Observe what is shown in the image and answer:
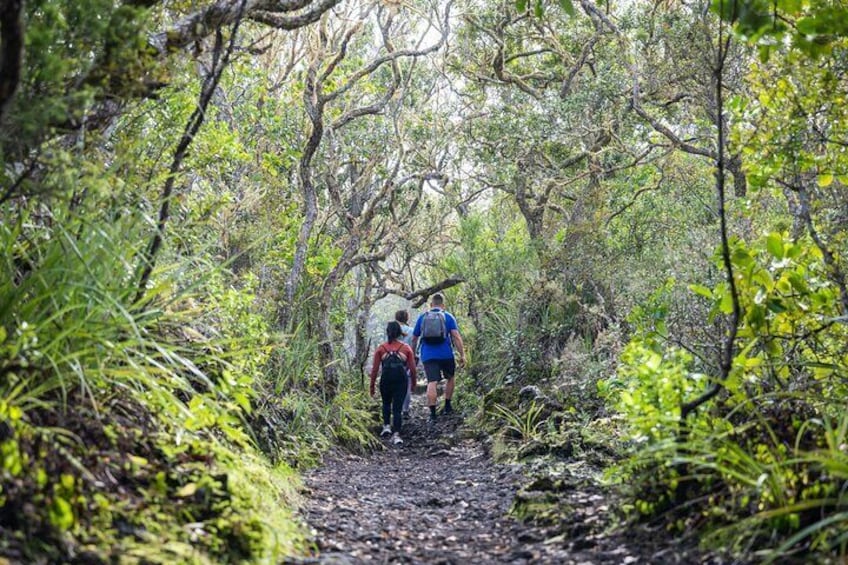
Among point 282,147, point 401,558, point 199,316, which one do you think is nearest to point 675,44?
point 282,147

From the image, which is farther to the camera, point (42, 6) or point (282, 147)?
point (282, 147)

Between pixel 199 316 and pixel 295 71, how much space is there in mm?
8670

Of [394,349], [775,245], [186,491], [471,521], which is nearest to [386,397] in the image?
[394,349]

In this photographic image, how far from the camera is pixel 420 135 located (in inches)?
655

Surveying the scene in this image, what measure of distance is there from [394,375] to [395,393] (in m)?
0.28

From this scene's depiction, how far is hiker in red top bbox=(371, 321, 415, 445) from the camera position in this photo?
1036cm

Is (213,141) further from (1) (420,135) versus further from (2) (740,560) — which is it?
(1) (420,135)

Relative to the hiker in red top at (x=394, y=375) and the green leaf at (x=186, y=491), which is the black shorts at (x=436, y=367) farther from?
the green leaf at (x=186, y=491)

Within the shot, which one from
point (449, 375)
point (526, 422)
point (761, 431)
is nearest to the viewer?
point (761, 431)

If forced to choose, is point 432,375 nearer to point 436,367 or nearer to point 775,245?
point 436,367

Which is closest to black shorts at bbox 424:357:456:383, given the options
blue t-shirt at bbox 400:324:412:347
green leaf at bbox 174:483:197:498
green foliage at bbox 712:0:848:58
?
blue t-shirt at bbox 400:324:412:347

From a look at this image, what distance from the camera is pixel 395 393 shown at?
34.3 ft

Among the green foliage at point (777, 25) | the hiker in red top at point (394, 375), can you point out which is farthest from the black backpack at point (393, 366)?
the green foliage at point (777, 25)

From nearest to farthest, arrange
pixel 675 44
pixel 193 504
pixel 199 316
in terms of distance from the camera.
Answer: pixel 193 504, pixel 199 316, pixel 675 44
